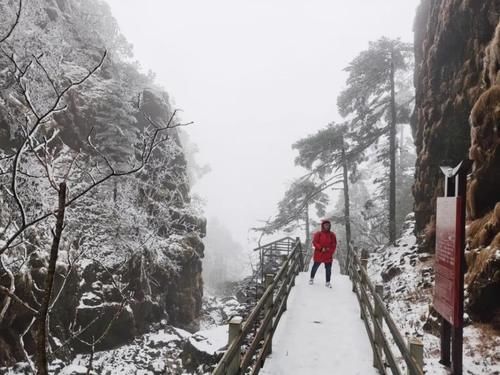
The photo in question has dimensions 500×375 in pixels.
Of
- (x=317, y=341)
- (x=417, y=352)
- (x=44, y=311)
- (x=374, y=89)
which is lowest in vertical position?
(x=317, y=341)

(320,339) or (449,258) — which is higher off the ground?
(449,258)

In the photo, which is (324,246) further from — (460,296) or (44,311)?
(44,311)

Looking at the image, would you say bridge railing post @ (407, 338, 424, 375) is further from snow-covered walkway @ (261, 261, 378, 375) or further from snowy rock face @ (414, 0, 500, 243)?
snowy rock face @ (414, 0, 500, 243)

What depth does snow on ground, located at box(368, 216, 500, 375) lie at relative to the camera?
6.21 metres

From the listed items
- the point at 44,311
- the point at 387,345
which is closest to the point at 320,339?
the point at 387,345

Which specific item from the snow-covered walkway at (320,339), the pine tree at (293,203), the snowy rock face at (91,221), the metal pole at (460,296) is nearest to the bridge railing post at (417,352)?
the metal pole at (460,296)

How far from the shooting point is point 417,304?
34.2 feet

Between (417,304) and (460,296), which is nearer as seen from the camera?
(460,296)

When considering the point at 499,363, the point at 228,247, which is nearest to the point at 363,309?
the point at 499,363

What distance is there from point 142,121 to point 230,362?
25827 mm

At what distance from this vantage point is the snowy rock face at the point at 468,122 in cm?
766

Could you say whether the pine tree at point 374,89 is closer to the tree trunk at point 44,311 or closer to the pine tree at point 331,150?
the pine tree at point 331,150

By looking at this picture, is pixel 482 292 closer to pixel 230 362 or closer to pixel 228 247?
pixel 230 362

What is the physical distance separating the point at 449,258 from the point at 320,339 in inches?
108
